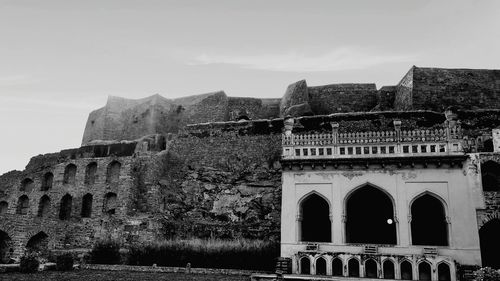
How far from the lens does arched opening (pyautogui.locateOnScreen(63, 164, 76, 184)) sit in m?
25.9

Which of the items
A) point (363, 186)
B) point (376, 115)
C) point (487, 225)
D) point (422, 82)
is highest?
point (422, 82)

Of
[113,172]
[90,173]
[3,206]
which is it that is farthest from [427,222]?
[3,206]

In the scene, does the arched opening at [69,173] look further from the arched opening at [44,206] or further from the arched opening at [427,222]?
the arched opening at [427,222]

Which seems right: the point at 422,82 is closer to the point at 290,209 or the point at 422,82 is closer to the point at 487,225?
the point at 487,225

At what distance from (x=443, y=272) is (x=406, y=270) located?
114cm

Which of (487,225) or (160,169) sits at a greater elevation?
(160,169)

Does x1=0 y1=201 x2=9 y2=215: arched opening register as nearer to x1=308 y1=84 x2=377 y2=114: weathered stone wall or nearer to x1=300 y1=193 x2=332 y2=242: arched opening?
x1=300 y1=193 x2=332 y2=242: arched opening

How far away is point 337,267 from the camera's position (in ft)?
47.2

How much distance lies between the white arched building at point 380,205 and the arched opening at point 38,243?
13.5 metres

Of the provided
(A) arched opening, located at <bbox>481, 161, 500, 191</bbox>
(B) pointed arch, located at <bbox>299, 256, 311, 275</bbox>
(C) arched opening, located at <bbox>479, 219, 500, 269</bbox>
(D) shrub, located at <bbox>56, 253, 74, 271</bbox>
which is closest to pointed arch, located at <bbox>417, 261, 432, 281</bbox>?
(B) pointed arch, located at <bbox>299, 256, 311, 275</bbox>

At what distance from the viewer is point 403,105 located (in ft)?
80.8

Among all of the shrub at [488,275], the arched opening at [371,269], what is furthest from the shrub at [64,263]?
the shrub at [488,275]

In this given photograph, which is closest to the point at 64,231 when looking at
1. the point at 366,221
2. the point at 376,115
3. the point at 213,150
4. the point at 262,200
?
the point at 213,150

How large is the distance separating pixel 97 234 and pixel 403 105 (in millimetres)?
18750
